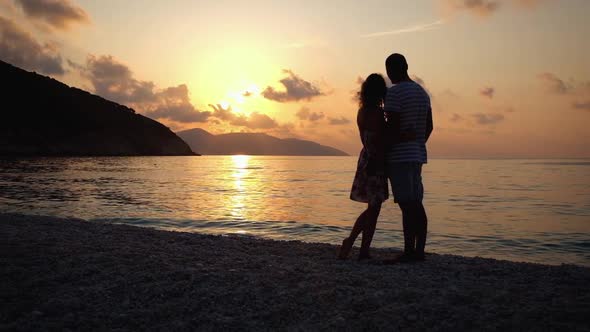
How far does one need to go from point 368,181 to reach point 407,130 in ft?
3.03

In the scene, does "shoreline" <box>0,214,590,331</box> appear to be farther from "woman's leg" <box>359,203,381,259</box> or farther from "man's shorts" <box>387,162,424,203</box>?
"man's shorts" <box>387,162,424,203</box>

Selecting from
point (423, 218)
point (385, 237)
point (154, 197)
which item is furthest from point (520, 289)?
point (154, 197)

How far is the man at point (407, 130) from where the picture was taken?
17.8ft

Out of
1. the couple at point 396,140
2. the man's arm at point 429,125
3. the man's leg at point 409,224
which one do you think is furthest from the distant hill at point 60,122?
the man's arm at point 429,125

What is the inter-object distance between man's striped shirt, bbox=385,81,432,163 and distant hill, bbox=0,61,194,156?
123062 millimetres

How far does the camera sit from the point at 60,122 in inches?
4961

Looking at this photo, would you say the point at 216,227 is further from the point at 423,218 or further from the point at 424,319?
the point at 424,319

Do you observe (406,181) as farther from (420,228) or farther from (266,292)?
(266,292)

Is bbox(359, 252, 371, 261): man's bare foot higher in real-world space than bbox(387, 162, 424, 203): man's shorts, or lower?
lower

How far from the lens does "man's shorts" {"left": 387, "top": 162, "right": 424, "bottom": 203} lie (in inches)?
216

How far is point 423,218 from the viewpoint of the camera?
5723 mm

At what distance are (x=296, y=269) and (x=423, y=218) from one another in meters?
1.93

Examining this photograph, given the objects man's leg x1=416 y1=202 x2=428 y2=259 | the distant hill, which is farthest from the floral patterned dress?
the distant hill

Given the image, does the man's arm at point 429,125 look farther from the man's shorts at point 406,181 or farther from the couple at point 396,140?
the man's shorts at point 406,181
